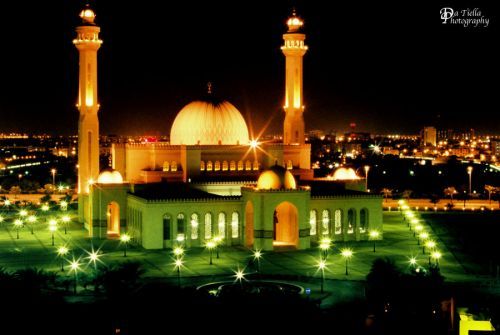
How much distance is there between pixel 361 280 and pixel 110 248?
14074 millimetres

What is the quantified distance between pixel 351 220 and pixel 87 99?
17.2m

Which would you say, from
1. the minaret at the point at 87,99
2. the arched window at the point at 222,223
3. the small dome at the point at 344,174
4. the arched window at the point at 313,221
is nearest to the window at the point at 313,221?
the arched window at the point at 313,221

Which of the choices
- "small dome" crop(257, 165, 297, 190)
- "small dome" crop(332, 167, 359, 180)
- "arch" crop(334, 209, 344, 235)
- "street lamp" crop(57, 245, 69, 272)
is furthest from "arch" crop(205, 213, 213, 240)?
"small dome" crop(332, 167, 359, 180)

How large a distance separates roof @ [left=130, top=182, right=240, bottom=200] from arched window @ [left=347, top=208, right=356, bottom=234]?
19.8 ft

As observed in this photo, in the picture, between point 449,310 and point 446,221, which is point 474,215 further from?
point 449,310

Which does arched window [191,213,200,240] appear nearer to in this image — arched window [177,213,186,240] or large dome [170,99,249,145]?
arched window [177,213,186,240]

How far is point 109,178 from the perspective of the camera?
160 feet

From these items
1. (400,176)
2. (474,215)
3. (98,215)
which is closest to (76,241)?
(98,215)

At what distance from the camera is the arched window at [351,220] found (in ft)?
152

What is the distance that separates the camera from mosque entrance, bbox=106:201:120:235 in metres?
48.2

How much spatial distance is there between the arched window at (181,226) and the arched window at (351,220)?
867 centimetres

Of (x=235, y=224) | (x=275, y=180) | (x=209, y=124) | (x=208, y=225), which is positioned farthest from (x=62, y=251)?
(x=209, y=124)

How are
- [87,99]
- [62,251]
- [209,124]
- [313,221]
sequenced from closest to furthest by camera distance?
[62,251]
[313,221]
[209,124]
[87,99]

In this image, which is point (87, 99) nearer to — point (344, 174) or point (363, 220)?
point (344, 174)
